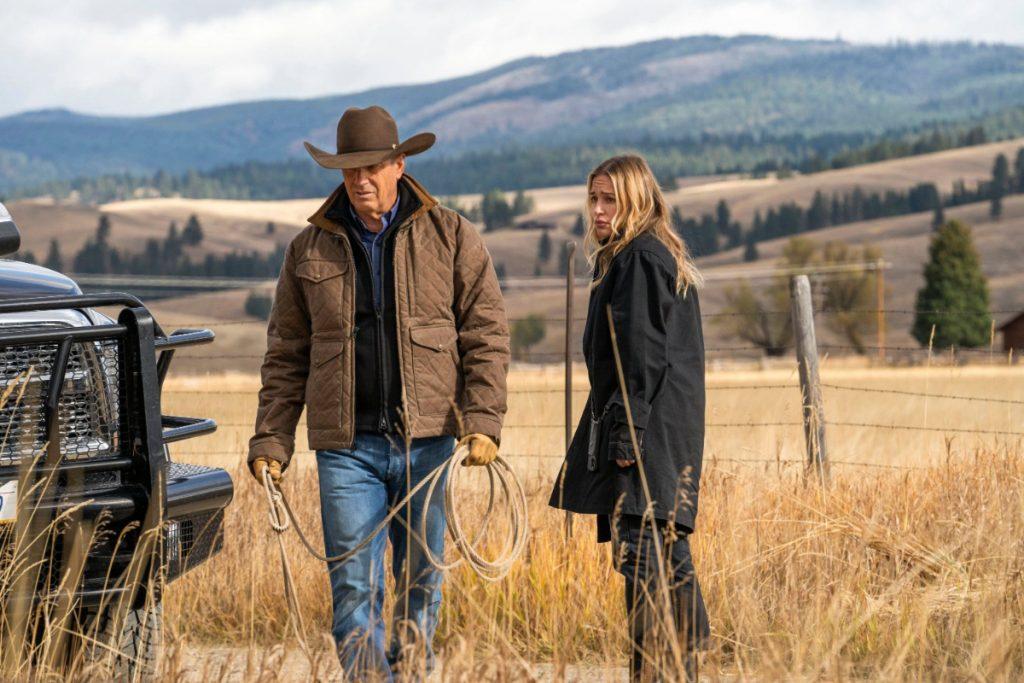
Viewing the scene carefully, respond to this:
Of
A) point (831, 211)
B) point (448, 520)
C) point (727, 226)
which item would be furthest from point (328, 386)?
point (831, 211)

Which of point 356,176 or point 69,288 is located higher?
point 356,176

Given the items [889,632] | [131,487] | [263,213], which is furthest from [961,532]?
[263,213]

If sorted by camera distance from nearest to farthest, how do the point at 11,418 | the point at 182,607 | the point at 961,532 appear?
1. the point at 11,418
2. the point at 961,532
3. the point at 182,607

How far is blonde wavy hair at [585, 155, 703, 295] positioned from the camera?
13.5 ft

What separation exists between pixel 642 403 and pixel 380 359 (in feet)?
2.57

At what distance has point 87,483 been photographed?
4.07 meters

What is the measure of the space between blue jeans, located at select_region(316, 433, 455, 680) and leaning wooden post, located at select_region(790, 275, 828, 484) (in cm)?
277

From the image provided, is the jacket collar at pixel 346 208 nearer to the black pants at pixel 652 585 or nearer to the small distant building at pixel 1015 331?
the black pants at pixel 652 585

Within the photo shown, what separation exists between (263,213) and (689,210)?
56688 mm

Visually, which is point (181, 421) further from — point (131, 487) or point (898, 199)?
point (898, 199)

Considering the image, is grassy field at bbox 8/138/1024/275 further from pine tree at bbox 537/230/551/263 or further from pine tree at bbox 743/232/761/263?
pine tree at bbox 743/232/761/263

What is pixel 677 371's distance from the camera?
411 centimetres

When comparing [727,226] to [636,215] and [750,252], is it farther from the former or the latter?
[636,215]

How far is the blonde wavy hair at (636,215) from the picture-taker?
4124 mm
